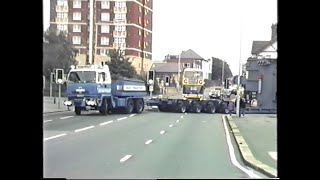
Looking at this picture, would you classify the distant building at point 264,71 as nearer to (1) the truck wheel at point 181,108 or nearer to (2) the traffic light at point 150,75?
(2) the traffic light at point 150,75

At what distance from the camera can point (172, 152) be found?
9.62 meters

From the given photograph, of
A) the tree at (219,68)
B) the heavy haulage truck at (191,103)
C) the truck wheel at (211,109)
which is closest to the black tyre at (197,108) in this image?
the heavy haulage truck at (191,103)

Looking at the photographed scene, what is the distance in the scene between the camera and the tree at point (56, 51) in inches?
279

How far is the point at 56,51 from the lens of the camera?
7797 mm

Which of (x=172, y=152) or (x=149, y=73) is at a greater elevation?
(x=149, y=73)

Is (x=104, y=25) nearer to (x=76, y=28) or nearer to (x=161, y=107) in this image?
(x=76, y=28)

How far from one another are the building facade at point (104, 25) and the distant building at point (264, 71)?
1.69 metres

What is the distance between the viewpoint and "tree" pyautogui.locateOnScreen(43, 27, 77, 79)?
709 cm

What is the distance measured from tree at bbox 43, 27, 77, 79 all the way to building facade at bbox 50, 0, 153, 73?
116 mm

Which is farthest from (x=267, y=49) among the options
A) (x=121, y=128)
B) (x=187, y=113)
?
(x=187, y=113)

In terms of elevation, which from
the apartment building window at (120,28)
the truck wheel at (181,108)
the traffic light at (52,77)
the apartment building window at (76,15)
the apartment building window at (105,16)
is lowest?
the truck wheel at (181,108)
